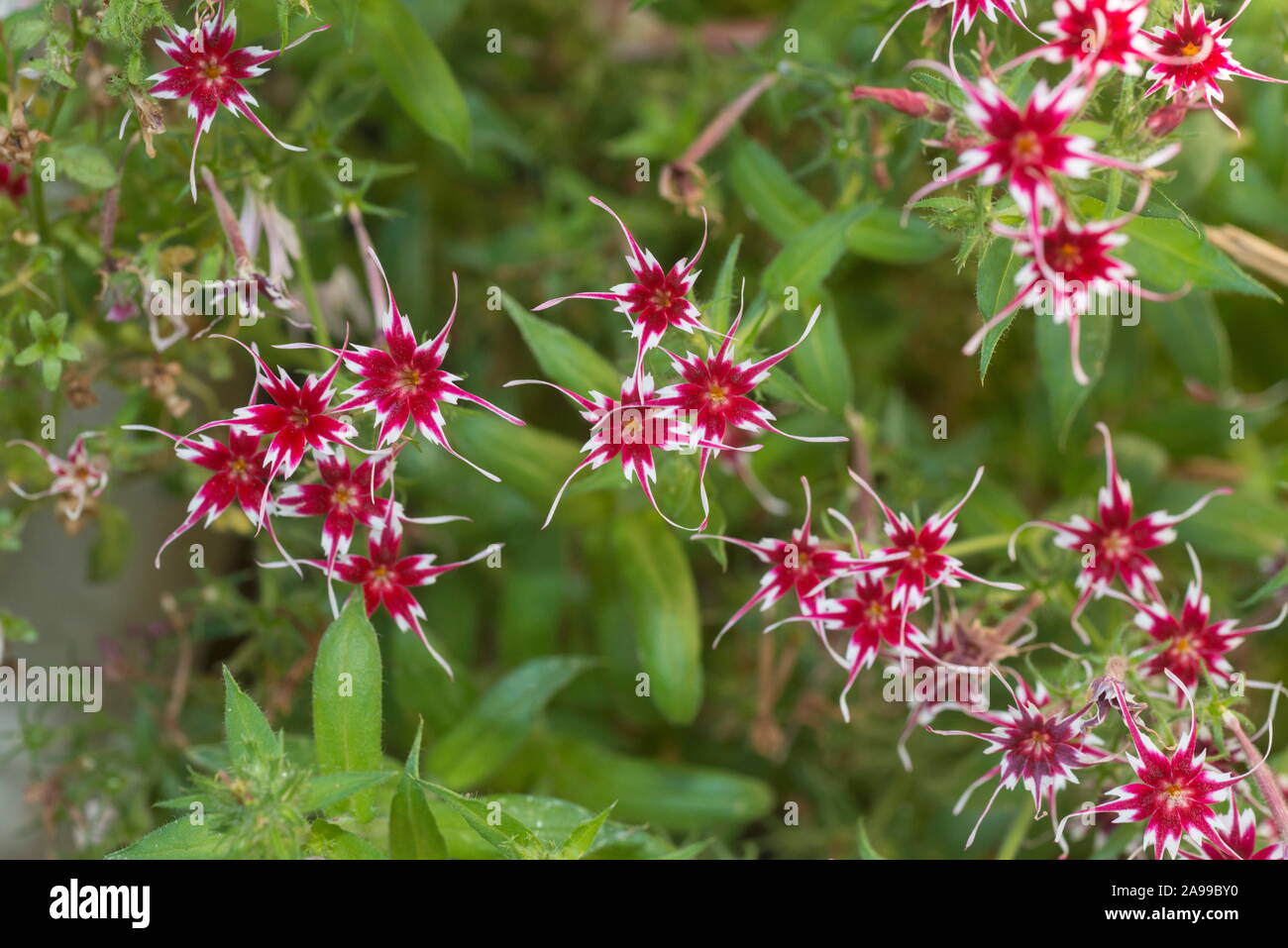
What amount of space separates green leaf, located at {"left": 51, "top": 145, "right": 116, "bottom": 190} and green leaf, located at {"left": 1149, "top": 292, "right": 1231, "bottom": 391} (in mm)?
1168

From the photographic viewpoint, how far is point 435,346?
0.90 m

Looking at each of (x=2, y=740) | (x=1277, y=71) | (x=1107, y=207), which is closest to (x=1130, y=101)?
(x=1107, y=207)

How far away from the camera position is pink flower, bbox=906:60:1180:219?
0.74m

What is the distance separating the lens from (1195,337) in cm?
137

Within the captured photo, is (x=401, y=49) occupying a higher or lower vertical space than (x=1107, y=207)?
higher

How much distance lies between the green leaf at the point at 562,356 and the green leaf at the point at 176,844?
0.50 m

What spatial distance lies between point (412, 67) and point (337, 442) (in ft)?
1.55

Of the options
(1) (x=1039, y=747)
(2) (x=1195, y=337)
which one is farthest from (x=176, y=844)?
(2) (x=1195, y=337)

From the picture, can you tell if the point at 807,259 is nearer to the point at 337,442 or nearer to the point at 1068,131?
the point at 1068,131

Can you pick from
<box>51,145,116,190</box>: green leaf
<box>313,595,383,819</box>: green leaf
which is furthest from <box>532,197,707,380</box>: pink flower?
<box>51,145,116,190</box>: green leaf

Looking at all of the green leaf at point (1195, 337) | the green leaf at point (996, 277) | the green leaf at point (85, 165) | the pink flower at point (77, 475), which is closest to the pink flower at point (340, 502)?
the pink flower at point (77, 475)
